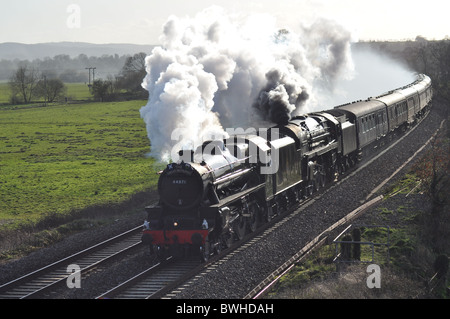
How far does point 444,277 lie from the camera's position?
15.4 meters

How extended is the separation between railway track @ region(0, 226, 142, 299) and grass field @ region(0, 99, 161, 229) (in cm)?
657

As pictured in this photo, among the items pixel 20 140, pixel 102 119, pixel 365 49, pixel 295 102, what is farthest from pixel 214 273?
pixel 365 49

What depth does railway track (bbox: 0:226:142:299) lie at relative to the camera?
51.5ft

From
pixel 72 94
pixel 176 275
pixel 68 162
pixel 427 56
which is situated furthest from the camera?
pixel 427 56

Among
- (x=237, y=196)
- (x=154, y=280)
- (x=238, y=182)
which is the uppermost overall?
(x=238, y=182)

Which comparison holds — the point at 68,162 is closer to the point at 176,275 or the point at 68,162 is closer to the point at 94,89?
the point at 176,275

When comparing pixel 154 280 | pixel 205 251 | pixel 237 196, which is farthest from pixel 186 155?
pixel 154 280

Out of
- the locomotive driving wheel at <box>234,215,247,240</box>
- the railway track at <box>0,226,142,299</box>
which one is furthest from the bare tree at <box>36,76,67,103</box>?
the locomotive driving wheel at <box>234,215,247,240</box>

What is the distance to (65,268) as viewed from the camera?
17562 mm

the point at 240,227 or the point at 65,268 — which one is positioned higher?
the point at 240,227

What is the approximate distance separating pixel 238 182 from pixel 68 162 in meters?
26.2

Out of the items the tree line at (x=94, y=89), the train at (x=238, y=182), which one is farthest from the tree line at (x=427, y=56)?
the train at (x=238, y=182)
